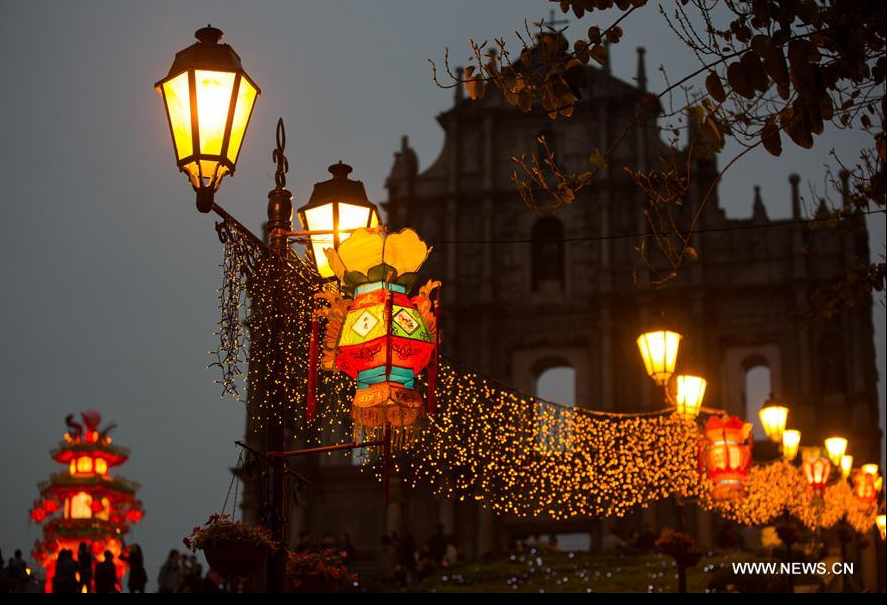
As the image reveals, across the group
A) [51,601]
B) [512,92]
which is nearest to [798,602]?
[51,601]

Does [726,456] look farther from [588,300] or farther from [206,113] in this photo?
[588,300]

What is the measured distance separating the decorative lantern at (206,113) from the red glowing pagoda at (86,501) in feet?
84.5

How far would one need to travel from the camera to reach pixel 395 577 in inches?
1036

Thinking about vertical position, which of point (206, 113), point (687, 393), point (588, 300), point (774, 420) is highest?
point (588, 300)

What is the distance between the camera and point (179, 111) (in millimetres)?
8516

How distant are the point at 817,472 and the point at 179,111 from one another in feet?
58.5

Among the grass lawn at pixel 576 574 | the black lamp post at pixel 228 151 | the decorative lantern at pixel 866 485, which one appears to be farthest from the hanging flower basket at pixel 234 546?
the decorative lantern at pixel 866 485

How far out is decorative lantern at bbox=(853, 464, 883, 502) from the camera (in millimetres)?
26375

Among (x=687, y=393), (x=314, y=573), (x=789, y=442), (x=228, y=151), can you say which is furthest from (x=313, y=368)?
(x=789, y=442)

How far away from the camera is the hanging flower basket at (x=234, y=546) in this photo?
923cm

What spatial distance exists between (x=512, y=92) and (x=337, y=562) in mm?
4760

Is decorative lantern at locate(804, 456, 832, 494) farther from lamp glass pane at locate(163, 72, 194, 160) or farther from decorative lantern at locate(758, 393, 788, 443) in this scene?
lamp glass pane at locate(163, 72, 194, 160)

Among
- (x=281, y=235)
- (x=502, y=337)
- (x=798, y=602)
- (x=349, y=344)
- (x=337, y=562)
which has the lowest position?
(x=798, y=602)

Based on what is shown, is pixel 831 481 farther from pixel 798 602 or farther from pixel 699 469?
pixel 798 602
